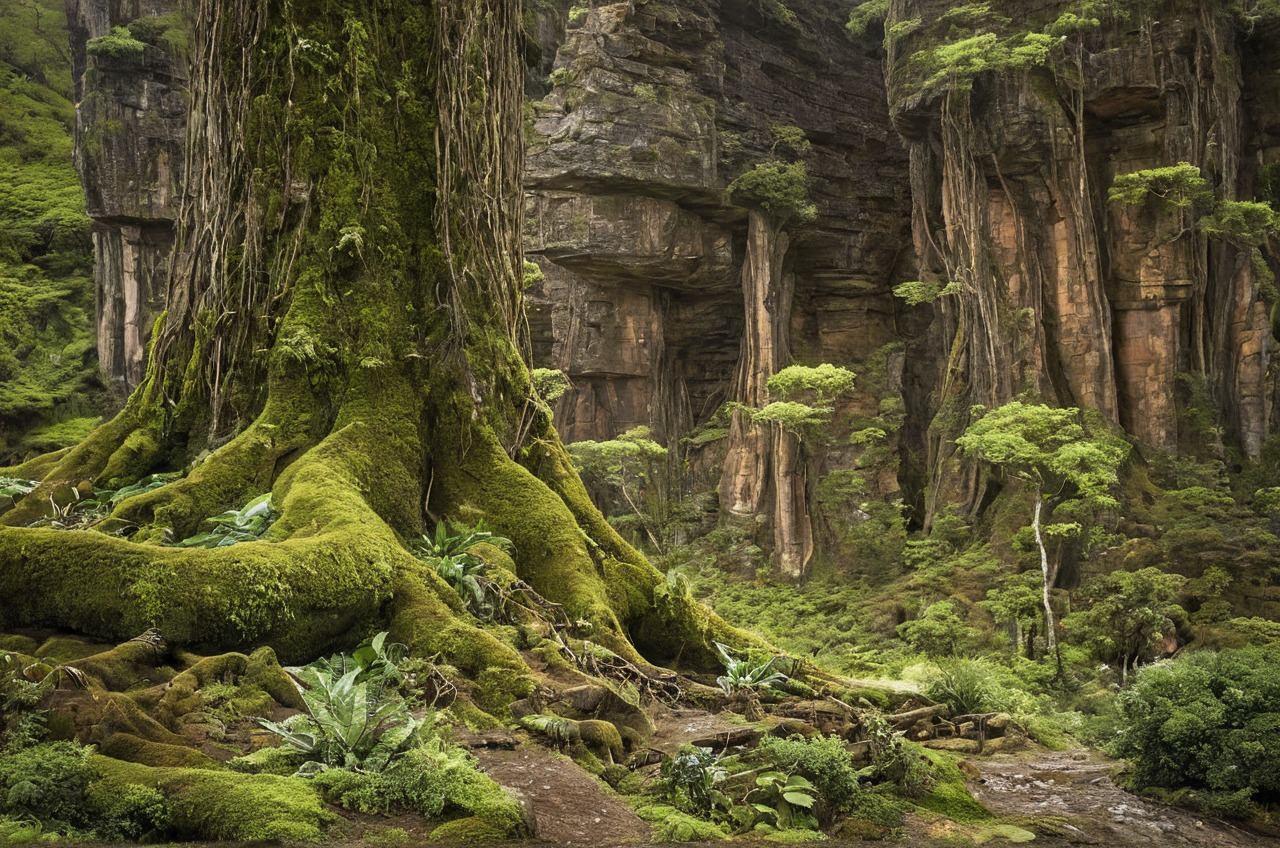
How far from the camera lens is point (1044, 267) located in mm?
26781

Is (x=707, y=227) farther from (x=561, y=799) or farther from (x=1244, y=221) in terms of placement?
(x=561, y=799)

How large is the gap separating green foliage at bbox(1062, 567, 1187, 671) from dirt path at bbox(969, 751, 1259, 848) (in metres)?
10.1

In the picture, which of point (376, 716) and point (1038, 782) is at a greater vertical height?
point (376, 716)

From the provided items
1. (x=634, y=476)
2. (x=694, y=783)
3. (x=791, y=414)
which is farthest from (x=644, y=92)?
(x=694, y=783)

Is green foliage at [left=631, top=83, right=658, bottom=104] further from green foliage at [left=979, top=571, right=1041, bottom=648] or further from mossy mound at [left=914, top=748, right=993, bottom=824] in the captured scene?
mossy mound at [left=914, top=748, right=993, bottom=824]

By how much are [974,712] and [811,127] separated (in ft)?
88.8

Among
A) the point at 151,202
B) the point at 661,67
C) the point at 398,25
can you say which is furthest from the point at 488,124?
the point at 151,202

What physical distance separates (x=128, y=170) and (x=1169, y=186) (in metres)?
26.5

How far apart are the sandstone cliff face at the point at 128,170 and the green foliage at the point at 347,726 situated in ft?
91.1

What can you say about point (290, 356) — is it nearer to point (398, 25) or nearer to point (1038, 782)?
point (398, 25)

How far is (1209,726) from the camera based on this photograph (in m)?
7.18

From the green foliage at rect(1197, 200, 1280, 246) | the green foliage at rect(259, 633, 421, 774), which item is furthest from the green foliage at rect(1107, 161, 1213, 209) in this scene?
the green foliage at rect(259, 633, 421, 774)

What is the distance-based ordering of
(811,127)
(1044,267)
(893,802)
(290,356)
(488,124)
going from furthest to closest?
(811,127) → (1044,267) → (488,124) → (290,356) → (893,802)

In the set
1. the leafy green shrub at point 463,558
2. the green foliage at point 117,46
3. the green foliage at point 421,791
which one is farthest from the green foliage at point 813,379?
the green foliage at point 421,791
